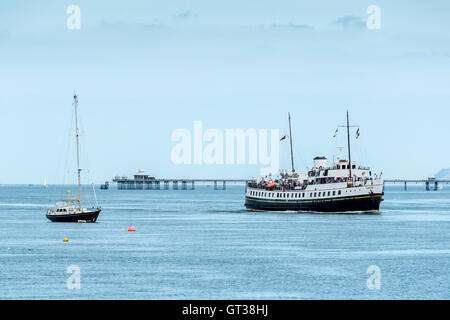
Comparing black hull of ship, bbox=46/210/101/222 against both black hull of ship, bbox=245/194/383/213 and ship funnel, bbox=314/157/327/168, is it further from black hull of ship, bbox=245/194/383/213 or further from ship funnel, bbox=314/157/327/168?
ship funnel, bbox=314/157/327/168

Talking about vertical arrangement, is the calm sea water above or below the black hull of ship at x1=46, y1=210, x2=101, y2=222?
below

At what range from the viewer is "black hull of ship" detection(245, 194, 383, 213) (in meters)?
127

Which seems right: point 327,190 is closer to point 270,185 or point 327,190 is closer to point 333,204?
point 333,204

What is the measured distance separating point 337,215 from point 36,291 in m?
82.3

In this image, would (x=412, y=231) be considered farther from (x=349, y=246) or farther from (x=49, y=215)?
(x=49, y=215)

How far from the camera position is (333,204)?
12925 centimetres

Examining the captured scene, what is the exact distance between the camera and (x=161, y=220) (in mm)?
125125

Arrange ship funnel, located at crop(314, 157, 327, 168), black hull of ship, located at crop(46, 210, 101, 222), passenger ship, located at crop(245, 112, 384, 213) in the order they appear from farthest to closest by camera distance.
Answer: ship funnel, located at crop(314, 157, 327, 168) → passenger ship, located at crop(245, 112, 384, 213) → black hull of ship, located at crop(46, 210, 101, 222)

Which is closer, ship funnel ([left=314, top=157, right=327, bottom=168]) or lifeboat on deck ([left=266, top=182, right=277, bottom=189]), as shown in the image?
ship funnel ([left=314, top=157, right=327, bottom=168])

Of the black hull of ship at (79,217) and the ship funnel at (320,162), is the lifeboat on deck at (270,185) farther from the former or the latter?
the black hull of ship at (79,217)

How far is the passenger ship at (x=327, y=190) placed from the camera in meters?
126

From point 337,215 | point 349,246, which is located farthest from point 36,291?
point 337,215

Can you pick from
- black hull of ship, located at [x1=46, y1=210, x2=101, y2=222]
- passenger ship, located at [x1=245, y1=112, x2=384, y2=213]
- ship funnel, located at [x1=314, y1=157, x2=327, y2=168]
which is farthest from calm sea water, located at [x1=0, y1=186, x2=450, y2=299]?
ship funnel, located at [x1=314, y1=157, x2=327, y2=168]

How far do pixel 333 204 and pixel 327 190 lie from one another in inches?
101
